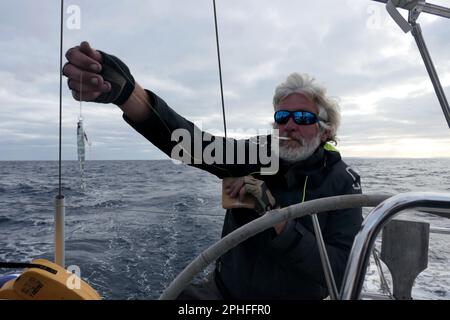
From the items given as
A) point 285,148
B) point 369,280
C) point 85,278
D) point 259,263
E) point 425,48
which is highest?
point 425,48

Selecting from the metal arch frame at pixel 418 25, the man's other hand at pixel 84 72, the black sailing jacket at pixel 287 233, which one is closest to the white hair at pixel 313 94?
the black sailing jacket at pixel 287 233

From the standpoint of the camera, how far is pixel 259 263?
4.65 feet

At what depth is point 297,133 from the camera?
157 centimetres

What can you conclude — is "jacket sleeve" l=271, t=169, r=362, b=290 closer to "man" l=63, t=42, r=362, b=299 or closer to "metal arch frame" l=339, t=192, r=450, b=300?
"man" l=63, t=42, r=362, b=299

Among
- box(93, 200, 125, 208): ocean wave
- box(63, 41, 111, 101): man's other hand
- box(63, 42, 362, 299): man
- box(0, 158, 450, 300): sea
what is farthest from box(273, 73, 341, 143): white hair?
box(93, 200, 125, 208): ocean wave

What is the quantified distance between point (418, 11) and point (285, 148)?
86cm

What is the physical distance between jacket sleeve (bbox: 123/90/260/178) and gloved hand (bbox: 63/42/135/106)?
0.60 ft

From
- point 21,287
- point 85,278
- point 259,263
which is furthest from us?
point 85,278

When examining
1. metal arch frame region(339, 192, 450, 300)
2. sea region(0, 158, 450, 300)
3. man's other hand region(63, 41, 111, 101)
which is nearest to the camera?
metal arch frame region(339, 192, 450, 300)

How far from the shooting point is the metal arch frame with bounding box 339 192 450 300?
63 cm

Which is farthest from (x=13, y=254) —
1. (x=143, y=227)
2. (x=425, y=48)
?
(x=425, y=48)

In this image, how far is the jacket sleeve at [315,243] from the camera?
1186mm
